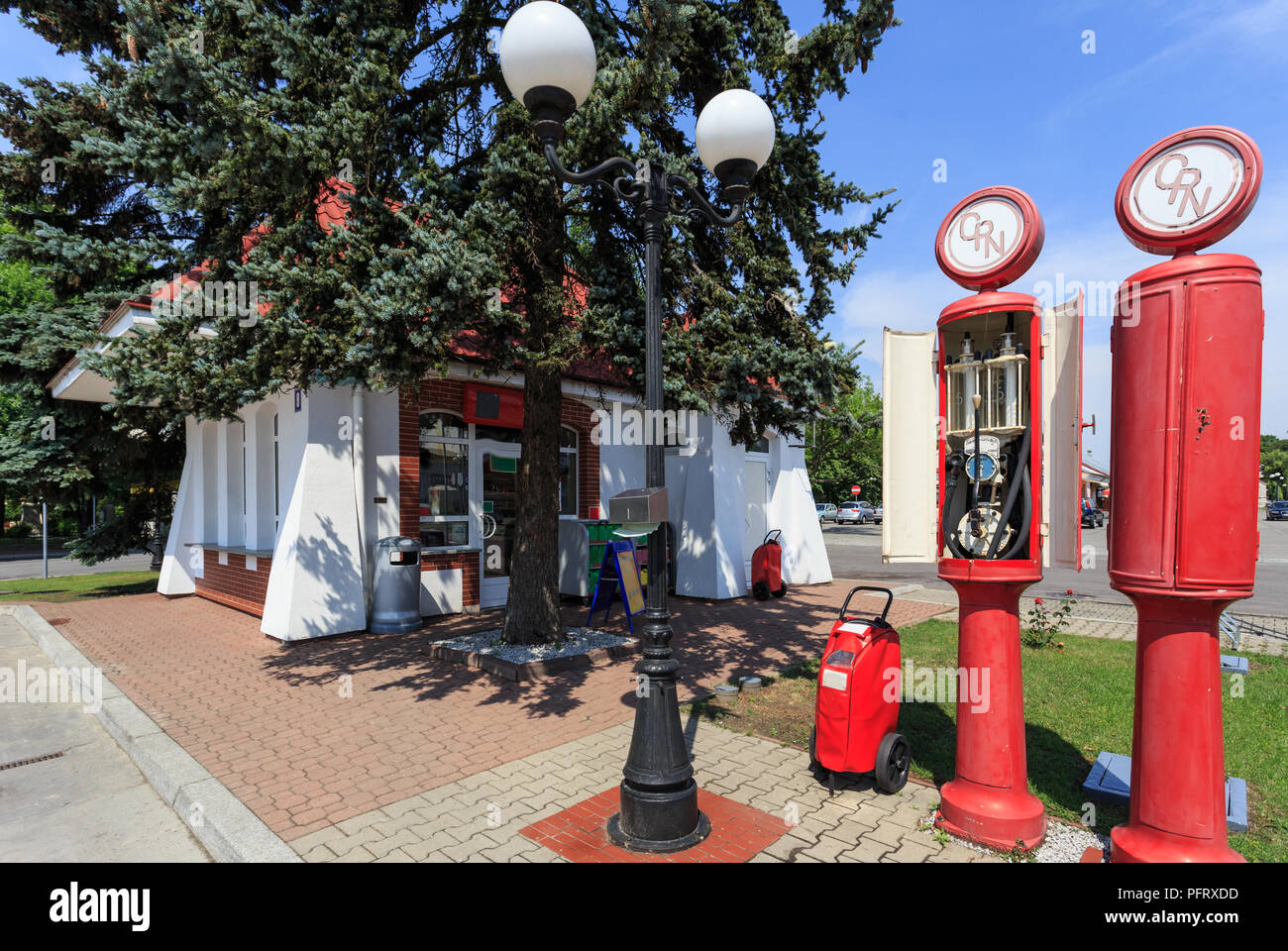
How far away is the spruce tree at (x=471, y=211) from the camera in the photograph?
500cm

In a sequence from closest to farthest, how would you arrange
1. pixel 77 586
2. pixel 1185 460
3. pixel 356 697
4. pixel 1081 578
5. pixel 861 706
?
pixel 1185 460
pixel 861 706
pixel 356 697
pixel 77 586
pixel 1081 578

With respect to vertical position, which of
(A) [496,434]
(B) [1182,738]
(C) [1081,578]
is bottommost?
(C) [1081,578]

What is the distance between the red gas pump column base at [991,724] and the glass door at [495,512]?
7.59m

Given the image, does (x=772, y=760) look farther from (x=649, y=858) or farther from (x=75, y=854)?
(x=75, y=854)

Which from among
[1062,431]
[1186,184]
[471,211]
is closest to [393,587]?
[471,211]

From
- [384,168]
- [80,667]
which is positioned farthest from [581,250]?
[80,667]

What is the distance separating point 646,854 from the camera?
3428 mm

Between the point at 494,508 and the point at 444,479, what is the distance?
38.9 inches

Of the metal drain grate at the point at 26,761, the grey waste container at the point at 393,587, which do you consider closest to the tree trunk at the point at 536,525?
the grey waste container at the point at 393,587

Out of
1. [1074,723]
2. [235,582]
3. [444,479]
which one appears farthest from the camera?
[235,582]

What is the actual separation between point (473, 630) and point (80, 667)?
4.34m

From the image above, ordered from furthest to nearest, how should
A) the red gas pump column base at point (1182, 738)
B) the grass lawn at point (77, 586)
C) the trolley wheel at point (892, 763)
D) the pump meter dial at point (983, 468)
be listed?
the grass lawn at point (77, 586) < the trolley wheel at point (892, 763) < the pump meter dial at point (983, 468) < the red gas pump column base at point (1182, 738)

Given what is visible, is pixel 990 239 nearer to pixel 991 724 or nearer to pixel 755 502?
pixel 991 724

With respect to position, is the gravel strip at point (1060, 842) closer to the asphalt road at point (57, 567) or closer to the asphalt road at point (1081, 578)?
the asphalt road at point (1081, 578)
